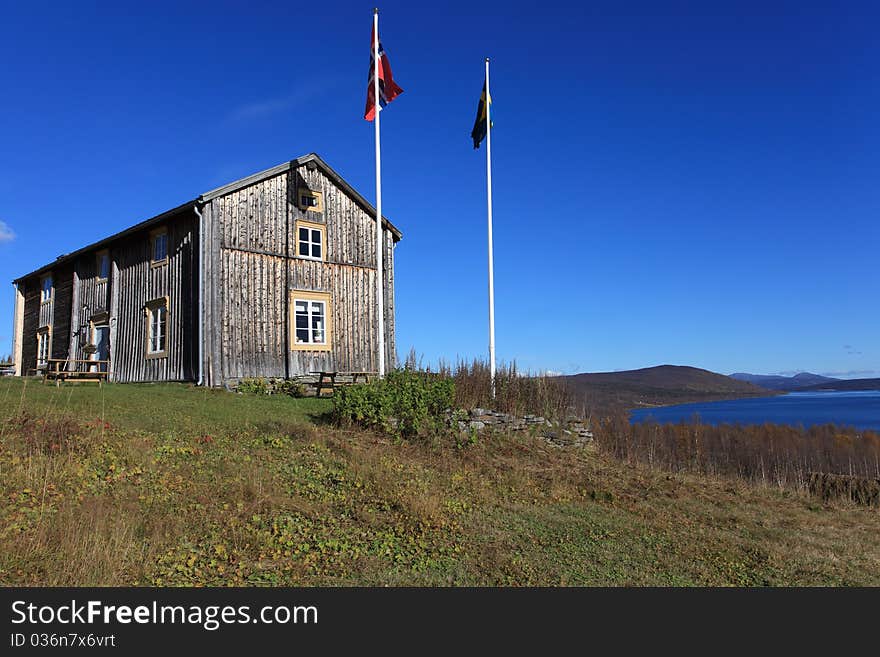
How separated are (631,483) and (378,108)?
47.1ft

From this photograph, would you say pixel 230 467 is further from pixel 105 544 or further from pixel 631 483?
pixel 631 483

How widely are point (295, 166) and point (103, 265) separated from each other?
35.5 ft

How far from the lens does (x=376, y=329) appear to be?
25.8 meters

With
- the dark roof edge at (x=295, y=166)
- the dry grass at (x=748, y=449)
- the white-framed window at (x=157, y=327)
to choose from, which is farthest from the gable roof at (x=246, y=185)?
the dry grass at (x=748, y=449)

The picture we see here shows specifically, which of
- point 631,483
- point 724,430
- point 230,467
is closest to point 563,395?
point 631,483

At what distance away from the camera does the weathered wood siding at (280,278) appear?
21.8 meters

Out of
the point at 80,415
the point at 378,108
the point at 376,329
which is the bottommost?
the point at 80,415

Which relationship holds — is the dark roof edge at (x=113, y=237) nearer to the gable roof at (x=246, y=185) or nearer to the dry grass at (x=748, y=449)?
the gable roof at (x=246, y=185)

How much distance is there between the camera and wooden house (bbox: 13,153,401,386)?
2188 centimetres

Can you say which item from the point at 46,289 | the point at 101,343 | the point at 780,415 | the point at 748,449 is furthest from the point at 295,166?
the point at 780,415

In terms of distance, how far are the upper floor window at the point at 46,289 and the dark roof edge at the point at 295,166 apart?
52.9 feet

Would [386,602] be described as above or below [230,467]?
below

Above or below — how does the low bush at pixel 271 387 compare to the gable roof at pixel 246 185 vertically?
below

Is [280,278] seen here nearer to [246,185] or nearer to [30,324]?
[246,185]
